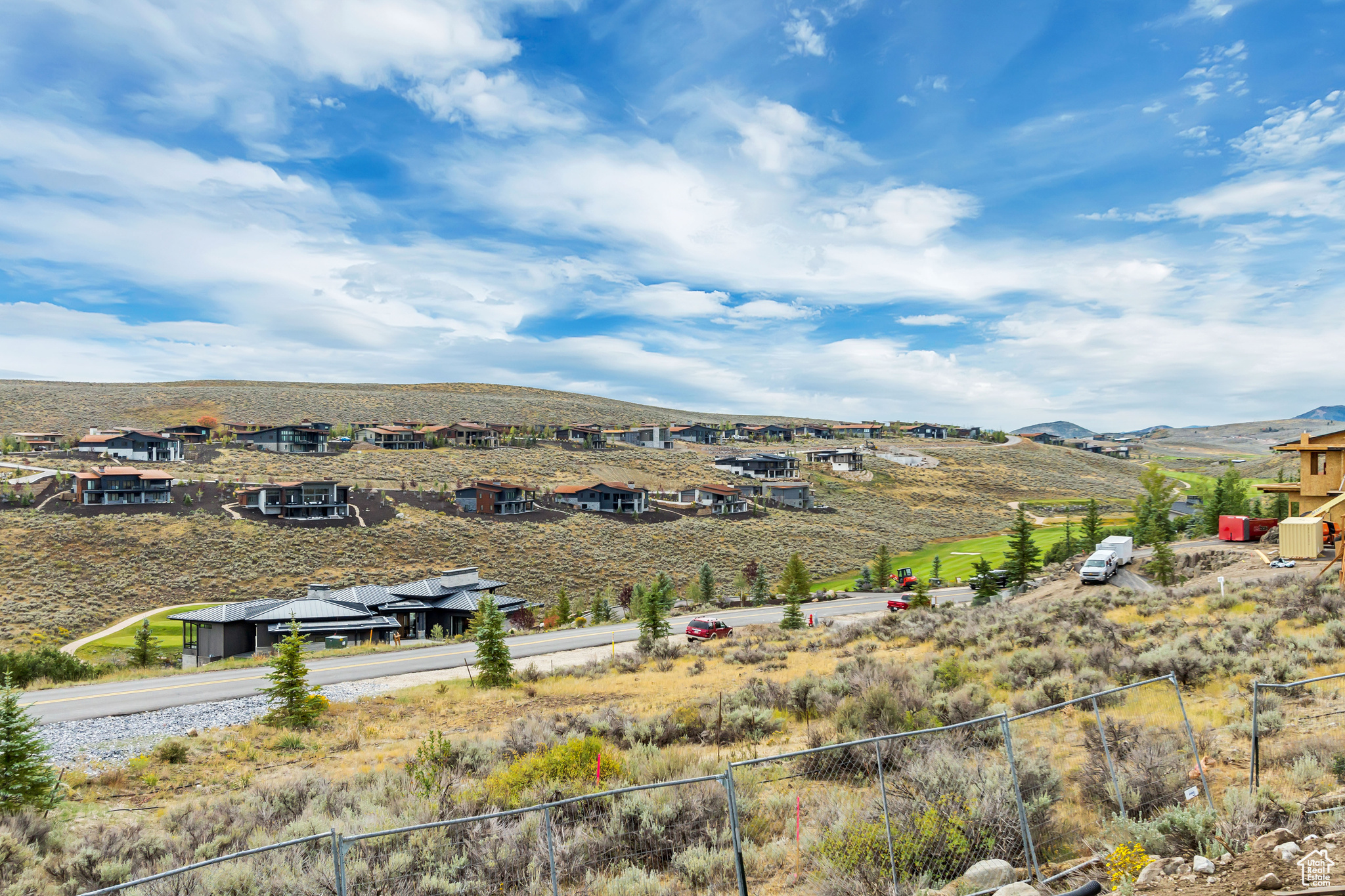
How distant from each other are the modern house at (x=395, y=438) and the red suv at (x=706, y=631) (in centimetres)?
8989

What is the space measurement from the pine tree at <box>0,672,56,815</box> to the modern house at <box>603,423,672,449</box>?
128601 mm

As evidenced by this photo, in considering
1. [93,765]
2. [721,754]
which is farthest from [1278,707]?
[93,765]

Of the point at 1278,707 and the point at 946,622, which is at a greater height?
the point at 1278,707

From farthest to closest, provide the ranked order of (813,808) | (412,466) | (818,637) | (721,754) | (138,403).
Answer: (138,403) < (412,466) < (818,637) < (721,754) < (813,808)

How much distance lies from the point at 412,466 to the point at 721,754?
95.2 metres

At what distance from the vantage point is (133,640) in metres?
42.3

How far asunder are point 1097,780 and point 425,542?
66.5 m

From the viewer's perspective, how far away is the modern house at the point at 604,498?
86.5 m

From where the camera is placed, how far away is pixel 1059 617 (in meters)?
21.8

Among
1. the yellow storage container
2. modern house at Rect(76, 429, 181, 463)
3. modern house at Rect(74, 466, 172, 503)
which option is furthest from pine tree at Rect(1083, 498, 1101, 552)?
modern house at Rect(76, 429, 181, 463)

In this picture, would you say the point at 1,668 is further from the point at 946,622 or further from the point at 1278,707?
the point at 1278,707

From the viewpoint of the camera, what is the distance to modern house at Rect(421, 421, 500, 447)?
119m

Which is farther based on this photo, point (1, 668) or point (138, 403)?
point (138, 403)

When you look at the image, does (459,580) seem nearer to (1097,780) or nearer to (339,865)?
(1097,780)
